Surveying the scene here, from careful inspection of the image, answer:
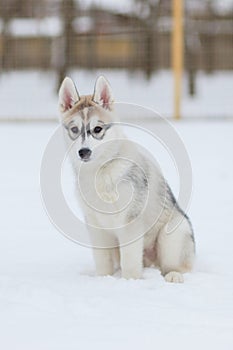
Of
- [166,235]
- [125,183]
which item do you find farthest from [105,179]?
[166,235]

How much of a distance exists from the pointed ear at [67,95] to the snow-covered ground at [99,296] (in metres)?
0.83

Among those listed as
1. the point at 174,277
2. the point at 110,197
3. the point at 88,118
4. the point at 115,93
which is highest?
the point at 88,118

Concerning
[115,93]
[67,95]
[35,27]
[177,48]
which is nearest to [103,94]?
[67,95]

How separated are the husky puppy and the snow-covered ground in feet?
0.39

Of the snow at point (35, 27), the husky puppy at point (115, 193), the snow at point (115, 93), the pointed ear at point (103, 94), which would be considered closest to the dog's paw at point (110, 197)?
the husky puppy at point (115, 193)

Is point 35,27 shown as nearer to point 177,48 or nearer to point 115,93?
point 115,93

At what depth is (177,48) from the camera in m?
9.46

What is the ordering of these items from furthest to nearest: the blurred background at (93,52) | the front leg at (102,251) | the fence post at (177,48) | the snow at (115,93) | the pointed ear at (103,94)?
the blurred background at (93,52) < the snow at (115,93) < the fence post at (177,48) < the front leg at (102,251) < the pointed ear at (103,94)

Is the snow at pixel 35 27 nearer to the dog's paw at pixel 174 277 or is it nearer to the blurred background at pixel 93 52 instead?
the blurred background at pixel 93 52

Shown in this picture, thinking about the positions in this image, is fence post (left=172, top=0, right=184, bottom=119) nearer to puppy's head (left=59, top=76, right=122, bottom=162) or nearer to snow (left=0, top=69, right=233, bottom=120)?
snow (left=0, top=69, right=233, bottom=120)

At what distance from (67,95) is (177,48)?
6.32 metres

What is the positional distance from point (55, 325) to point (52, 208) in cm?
231

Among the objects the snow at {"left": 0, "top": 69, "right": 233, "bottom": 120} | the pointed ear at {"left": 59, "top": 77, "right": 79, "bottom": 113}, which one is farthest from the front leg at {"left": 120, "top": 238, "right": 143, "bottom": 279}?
the snow at {"left": 0, "top": 69, "right": 233, "bottom": 120}

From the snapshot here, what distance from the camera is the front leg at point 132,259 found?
10.9 ft
